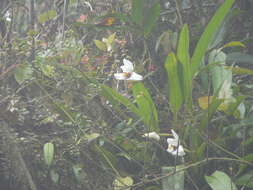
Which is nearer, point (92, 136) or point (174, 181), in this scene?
point (174, 181)

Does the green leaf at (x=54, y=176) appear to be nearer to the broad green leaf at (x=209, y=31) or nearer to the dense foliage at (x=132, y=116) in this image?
the dense foliage at (x=132, y=116)

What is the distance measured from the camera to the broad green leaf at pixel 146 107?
4.87 ft

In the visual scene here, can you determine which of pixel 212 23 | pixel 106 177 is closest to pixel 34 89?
pixel 106 177

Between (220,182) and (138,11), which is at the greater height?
(138,11)

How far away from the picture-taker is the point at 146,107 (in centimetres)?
150

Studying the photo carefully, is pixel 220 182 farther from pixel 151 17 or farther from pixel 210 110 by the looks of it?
pixel 151 17

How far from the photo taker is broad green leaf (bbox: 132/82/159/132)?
1.48 metres

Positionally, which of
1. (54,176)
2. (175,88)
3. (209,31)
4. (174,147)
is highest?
(209,31)

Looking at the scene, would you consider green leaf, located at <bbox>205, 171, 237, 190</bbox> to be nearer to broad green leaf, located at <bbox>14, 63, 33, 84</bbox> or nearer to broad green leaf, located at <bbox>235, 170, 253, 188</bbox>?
broad green leaf, located at <bbox>235, 170, 253, 188</bbox>

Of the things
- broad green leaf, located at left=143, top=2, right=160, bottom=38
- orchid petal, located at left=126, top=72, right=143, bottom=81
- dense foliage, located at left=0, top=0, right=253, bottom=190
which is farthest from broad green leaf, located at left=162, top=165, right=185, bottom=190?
broad green leaf, located at left=143, top=2, right=160, bottom=38

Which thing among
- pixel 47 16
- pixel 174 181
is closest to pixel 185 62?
pixel 174 181

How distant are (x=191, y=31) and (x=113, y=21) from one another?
0.43 metres

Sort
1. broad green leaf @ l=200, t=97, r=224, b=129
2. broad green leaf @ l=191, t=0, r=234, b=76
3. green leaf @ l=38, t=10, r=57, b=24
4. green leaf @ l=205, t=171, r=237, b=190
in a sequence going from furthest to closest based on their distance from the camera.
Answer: green leaf @ l=38, t=10, r=57, b=24 < broad green leaf @ l=191, t=0, r=234, b=76 < broad green leaf @ l=200, t=97, r=224, b=129 < green leaf @ l=205, t=171, r=237, b=190

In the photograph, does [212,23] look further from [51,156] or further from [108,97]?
[51,156]
